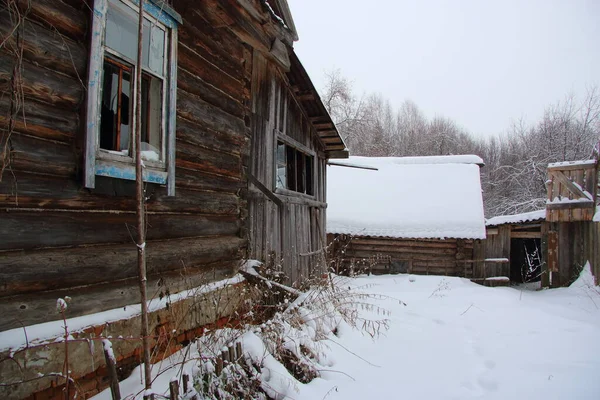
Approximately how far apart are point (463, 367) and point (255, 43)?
16.9 ft

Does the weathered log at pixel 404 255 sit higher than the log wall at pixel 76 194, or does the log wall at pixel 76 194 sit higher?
the log wall at pixel 76 194

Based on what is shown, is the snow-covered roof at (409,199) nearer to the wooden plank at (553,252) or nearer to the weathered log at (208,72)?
the wooden plank at (553,252)

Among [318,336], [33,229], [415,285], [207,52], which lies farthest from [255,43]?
[415,285]

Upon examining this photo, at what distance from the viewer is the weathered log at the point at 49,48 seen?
213 cm

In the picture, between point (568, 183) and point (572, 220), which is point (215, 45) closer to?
point (568, 183)

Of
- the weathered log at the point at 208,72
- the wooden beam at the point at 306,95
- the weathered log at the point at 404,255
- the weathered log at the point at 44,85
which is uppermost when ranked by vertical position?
the wooden beam at the point at 306,95

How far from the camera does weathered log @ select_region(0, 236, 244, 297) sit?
2.17 meters

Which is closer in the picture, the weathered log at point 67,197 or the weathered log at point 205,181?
the weathered log at point 67,197

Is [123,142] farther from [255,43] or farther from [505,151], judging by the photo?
[505,151]

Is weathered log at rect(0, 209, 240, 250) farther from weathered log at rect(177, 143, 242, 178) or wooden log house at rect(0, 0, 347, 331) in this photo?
weathered log at rect(177, 143, 242, 178)

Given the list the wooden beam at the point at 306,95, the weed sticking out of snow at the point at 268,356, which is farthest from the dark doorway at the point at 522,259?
the weed sticking out of snow at the point at 268,356

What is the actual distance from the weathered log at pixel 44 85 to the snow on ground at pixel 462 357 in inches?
87.7

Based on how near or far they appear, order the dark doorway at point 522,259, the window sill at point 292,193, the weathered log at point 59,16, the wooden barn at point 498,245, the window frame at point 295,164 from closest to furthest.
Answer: the weathered log at point 59,16
the window frame at point 295,164
the window sill at point 292,193
the wooden barn at point 498,245
the dark doorway at point 522,259

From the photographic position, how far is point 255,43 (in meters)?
4.72
